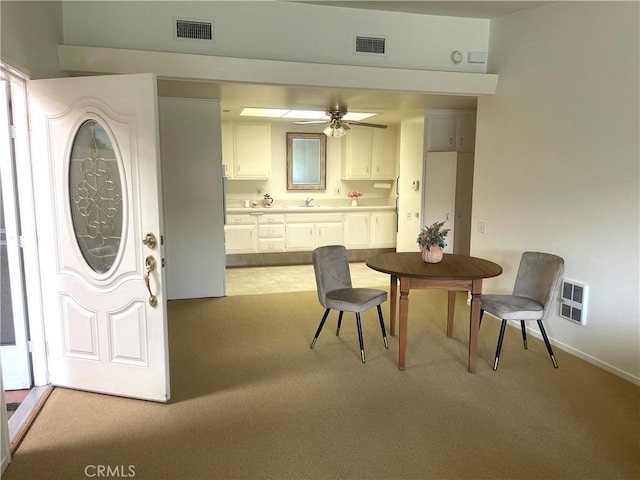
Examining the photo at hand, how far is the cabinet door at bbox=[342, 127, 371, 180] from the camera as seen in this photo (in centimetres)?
788

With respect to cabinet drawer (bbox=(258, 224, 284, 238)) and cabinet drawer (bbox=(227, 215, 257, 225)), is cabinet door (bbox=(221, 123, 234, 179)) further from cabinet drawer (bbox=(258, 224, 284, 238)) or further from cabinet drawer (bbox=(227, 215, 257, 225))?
cabinet drawer (bbox=(258, 224, 284, 238))

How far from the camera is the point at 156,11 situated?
3.66 m

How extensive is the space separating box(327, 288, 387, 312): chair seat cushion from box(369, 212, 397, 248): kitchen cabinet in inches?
157

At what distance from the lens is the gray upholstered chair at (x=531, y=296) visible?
3.42 meters

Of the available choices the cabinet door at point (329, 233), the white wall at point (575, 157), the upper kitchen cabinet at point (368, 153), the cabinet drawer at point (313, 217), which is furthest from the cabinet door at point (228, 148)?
the white wall at point (575, 157)

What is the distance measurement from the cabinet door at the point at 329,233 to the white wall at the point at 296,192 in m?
0.73

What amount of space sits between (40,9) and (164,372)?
2.50 m

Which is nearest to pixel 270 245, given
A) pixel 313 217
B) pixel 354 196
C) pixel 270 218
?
pixel 270 218

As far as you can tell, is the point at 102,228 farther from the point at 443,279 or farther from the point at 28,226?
the point at 443,279

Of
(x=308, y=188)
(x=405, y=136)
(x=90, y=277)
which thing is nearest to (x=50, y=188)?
(x=90, y=277)

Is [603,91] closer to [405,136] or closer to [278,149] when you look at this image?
[405,136]

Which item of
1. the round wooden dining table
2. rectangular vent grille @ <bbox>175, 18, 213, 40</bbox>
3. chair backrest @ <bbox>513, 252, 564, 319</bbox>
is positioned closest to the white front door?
rectangular vent grille @ <bbox>175, 18, 213, 40</bbox>

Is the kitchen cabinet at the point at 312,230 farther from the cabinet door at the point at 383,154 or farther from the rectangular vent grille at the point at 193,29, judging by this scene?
the rectangular vent grille at the point at 193,29

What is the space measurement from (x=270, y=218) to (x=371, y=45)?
3.69 m
